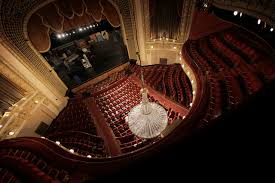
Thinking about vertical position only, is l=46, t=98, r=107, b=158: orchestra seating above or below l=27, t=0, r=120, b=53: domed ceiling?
below

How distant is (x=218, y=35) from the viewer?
7500 mm

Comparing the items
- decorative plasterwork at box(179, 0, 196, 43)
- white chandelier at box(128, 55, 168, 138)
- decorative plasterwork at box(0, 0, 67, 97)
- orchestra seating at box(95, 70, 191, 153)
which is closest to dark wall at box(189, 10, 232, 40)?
decorative plasterwork at box(179, 0, 196, 43)

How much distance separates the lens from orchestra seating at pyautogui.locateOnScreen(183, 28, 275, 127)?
3971mm

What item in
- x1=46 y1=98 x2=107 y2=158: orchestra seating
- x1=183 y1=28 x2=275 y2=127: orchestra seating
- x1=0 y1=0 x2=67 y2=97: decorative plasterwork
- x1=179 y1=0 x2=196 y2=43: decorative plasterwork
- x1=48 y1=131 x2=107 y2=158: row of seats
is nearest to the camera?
x1=183 y1=28 x2=275 y2=127: orchestra seating

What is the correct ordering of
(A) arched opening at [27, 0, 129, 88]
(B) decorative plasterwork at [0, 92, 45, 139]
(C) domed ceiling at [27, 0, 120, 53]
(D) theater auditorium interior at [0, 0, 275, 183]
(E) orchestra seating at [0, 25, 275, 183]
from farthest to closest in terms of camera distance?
(A) arched opening at [27, 0, 129, 88]
(C) domed ceiling at [27, 0, 120, 53]
(B) decorative plasterwork at [0, 92, 45, 139]
(E) orchestra seating at [0, 25, 275, 183]
(D) theater auditorium interior at [0, 0, 275, 183]

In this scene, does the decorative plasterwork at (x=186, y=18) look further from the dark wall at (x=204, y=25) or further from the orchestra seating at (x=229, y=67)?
the orchestra seating at (x=229, y=67)

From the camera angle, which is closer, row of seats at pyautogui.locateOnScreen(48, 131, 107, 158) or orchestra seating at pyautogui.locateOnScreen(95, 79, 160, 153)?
row of seats at pyautogui.locateOnScreen(48, 131, 107, 158)

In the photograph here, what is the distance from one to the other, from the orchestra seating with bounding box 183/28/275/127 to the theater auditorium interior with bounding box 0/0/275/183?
0.03 meters

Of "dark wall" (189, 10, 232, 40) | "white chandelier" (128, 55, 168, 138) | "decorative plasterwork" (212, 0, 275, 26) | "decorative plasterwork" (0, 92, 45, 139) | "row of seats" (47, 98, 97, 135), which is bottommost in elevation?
"row of seats" (47, 98, 97, 135)

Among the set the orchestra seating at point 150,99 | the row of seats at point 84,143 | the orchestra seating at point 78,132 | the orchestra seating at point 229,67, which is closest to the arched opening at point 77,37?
the orchestra seating at point 150,99

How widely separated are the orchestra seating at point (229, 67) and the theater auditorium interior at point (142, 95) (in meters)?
0.03

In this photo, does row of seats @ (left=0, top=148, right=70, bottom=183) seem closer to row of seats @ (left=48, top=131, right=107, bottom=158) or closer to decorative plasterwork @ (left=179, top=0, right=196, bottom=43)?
row of seats @ (left=48, top=131, right=107, bottom=158)

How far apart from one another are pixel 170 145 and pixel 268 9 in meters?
5.34

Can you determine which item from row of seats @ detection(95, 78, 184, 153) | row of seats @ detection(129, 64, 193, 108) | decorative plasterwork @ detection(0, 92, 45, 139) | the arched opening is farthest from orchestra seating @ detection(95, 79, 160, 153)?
the arched opening
